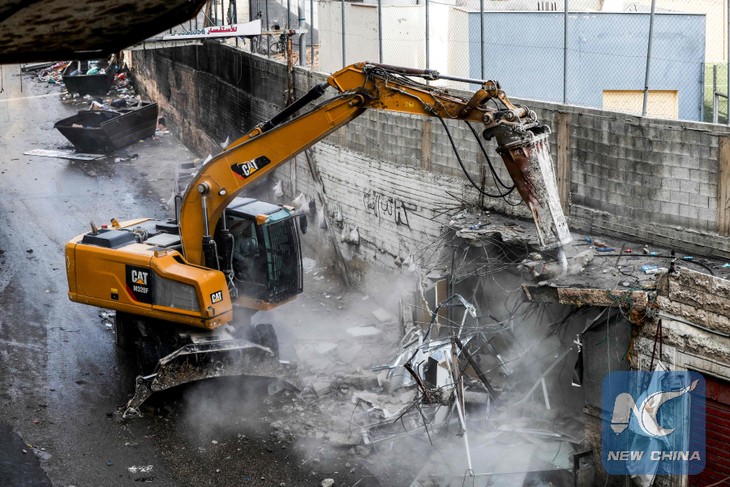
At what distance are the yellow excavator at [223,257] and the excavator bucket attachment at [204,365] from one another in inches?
0.5

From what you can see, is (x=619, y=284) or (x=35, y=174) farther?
(x=35, y=174)

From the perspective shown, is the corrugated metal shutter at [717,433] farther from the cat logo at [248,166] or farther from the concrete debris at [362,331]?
the concrete debris at [362,331]

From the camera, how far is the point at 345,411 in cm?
1073

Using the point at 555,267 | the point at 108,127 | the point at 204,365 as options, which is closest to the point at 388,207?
the point at 204,365

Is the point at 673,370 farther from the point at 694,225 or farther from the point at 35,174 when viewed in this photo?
the point at 35,174

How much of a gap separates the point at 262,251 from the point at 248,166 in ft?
4.31

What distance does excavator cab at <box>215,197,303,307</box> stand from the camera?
1126 cm

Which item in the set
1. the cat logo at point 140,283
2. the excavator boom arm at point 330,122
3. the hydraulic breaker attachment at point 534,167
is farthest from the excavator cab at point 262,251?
the hydraulic breaker attachment at point 534,167

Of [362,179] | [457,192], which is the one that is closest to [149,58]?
[362,179]

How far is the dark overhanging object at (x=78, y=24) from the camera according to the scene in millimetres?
2074

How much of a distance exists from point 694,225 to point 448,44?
26.4ft

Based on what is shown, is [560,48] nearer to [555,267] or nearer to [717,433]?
[555,267]

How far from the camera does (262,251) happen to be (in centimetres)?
1130

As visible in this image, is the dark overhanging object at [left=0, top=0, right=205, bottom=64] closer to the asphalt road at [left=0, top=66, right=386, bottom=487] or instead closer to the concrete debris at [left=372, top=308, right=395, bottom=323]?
the asphalt road at [left=0, top=66, right=386, bottom=487]
